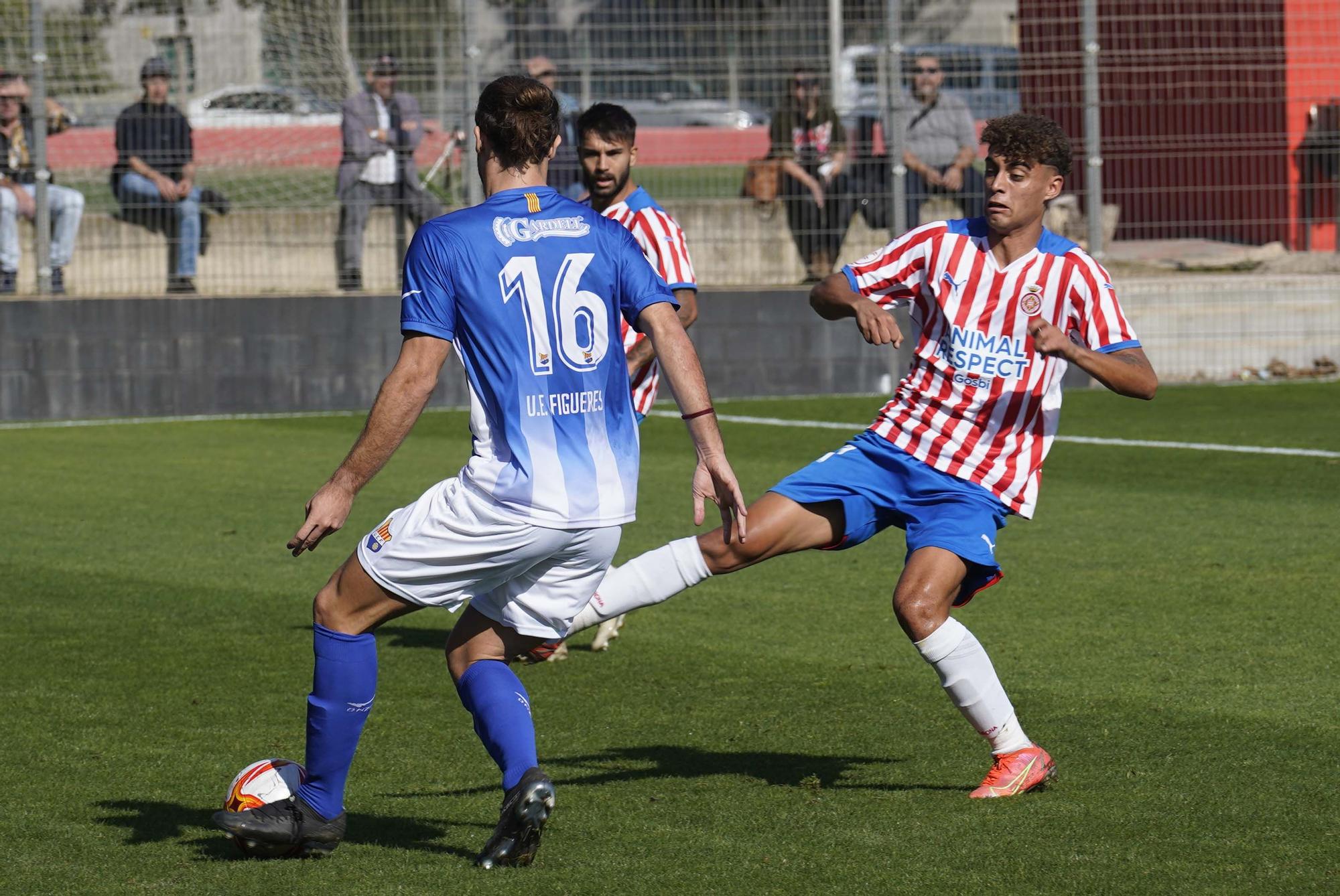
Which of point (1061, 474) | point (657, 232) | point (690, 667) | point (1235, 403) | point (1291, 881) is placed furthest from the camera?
point (1235, 403)

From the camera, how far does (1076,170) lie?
16234 mm

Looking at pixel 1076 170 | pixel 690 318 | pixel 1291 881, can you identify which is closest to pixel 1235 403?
pixel 1076 170

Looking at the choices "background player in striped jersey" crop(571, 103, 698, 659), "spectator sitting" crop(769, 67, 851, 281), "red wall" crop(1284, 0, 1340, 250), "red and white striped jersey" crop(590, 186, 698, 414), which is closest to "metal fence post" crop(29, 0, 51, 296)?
"spectator sitting" crop(769, 67, 851, 281)

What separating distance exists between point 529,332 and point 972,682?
5.37 feet

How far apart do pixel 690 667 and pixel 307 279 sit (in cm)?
940

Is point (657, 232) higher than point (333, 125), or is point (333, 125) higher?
point (333, 125)

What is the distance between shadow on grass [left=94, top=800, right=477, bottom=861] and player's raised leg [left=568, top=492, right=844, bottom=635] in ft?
2.79

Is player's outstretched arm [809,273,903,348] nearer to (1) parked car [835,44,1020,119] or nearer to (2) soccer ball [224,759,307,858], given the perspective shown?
(2) soccer ball [224,759,307,858]

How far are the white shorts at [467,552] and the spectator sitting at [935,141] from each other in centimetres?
1113

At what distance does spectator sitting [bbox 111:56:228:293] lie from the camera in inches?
588

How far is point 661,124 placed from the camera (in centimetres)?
1534

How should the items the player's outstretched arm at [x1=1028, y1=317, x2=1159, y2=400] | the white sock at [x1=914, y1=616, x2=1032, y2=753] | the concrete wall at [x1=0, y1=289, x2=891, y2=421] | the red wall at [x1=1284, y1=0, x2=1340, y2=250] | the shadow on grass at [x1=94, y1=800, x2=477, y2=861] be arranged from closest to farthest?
the shadow on grass at [x1=94, y1=800, x2=477, y2=861]
the player's outstretched arm at [x1=1028, y1=317, x2=1159, y2=400]
the white sock at [x1=914, y1=616, x2=1032, y2=753]
the concrete wall at [x1=0, y1=289, x2=891, y2=421]
the red wall at [x1=1284, y1=0, x2=1340, y2=250]

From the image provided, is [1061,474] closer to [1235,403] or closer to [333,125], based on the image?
[1235,403]

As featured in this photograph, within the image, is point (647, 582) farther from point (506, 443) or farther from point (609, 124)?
point (609, 124)
